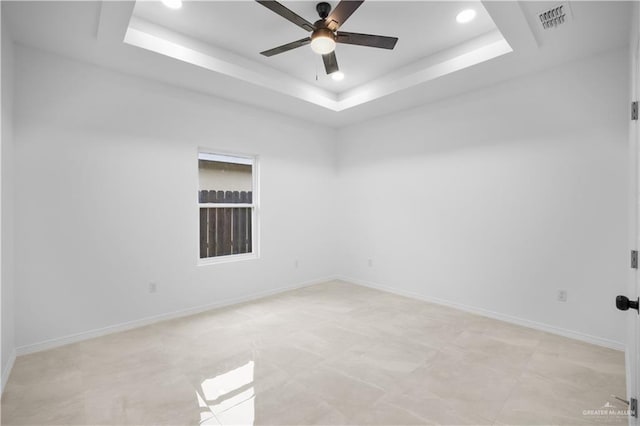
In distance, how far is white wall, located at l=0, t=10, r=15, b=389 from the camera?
2.37m

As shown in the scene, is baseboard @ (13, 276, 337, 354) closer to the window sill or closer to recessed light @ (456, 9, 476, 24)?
the window sill

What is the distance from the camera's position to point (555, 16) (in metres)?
2.45

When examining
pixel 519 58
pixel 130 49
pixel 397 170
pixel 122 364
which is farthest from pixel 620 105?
pixel 122 364

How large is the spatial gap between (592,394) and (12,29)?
5343mm

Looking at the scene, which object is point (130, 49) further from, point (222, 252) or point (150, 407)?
point (150, 407)

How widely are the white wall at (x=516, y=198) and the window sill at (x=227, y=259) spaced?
6.53ft

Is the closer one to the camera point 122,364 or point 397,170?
point 122,364

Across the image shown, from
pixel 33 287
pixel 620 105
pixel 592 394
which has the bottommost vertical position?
pixel 592 394

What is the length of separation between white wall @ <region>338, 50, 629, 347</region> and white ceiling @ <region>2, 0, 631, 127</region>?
356 millimetres

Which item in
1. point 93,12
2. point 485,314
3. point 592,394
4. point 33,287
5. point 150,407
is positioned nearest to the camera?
point 150,407

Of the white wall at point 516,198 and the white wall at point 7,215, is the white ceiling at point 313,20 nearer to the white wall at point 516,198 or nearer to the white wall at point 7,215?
the white wall at point 516,198

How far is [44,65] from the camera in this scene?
2.92m

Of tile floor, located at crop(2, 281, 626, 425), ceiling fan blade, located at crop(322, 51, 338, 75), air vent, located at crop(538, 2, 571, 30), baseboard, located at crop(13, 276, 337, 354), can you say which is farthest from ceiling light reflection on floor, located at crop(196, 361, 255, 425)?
air vent, located at crop(538, 2, 571, 30)

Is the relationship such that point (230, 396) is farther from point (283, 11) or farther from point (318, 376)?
point (283, 11)
